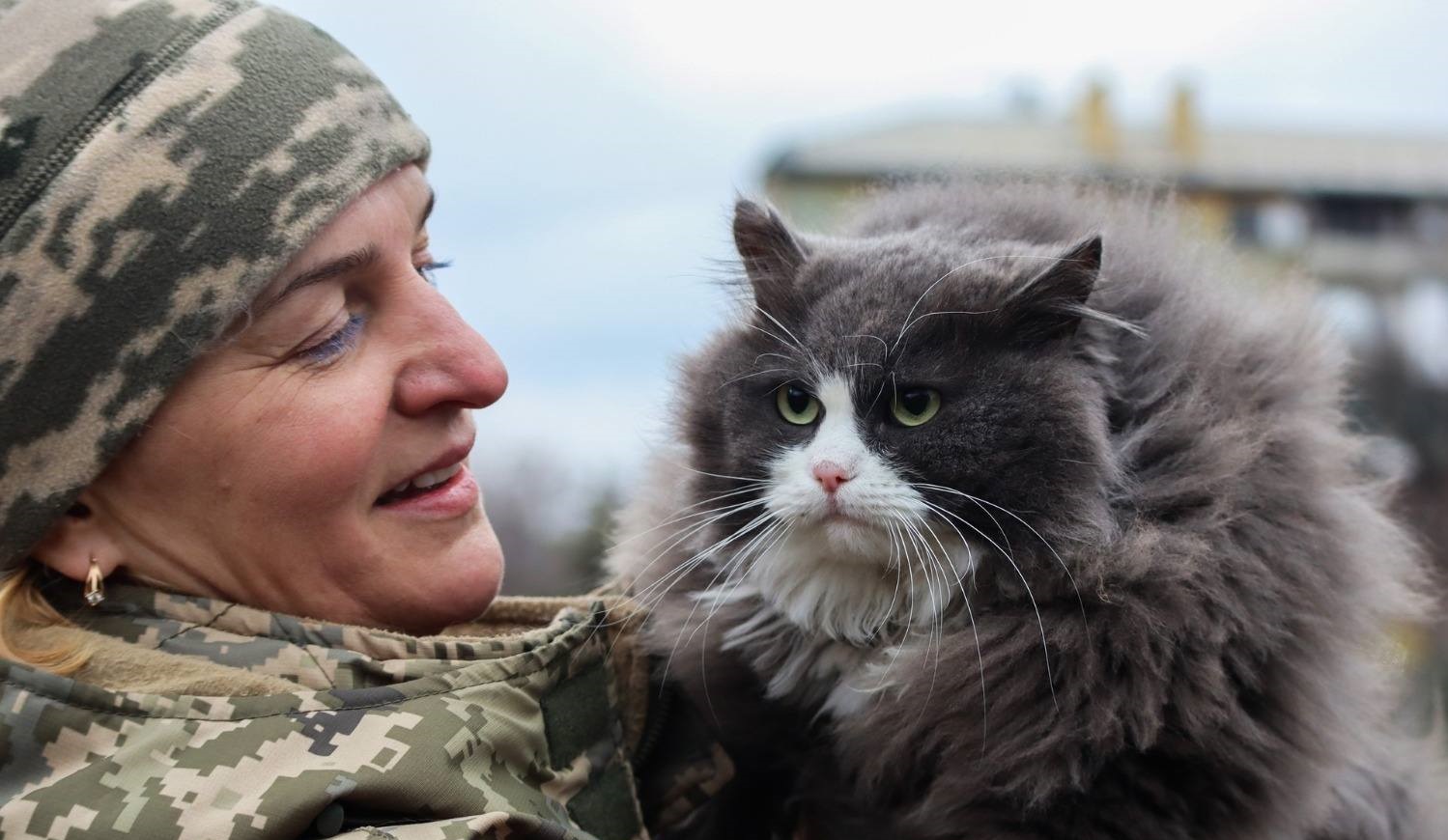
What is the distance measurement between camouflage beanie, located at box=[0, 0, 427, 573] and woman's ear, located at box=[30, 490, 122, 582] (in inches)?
2.5

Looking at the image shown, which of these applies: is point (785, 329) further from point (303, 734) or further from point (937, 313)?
point (303, 734)

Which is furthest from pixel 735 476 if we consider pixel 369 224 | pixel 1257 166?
pixel 1257 166

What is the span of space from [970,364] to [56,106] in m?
1.35

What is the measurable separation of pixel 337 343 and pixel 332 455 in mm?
182

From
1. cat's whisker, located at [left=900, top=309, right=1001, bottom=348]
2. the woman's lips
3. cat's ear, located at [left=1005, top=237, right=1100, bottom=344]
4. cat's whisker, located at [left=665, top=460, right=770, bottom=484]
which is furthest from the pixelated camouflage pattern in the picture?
cat's ear, located at [left=1005, top=237, right=1100, bottom=344]

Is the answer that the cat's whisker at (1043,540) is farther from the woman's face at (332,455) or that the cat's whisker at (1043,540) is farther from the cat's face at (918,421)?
the woman's face at (332,455)

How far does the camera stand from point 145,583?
71.2 inches

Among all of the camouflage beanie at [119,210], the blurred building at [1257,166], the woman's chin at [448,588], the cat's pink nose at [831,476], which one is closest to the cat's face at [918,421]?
the cat's pink nose at [831,476]

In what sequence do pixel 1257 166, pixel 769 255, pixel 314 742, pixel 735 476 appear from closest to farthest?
1. pixel 314 742
2. pixel 735 476
3. pixel 769 255
4. pixel 1257 166

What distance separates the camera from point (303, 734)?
1.54 metres

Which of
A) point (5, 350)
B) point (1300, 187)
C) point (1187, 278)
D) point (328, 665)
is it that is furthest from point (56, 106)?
point (1300, 187)

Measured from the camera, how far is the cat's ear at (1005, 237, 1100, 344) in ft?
6.04

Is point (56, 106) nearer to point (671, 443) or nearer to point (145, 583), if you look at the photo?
point (145, 583)

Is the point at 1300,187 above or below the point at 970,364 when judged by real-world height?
below
